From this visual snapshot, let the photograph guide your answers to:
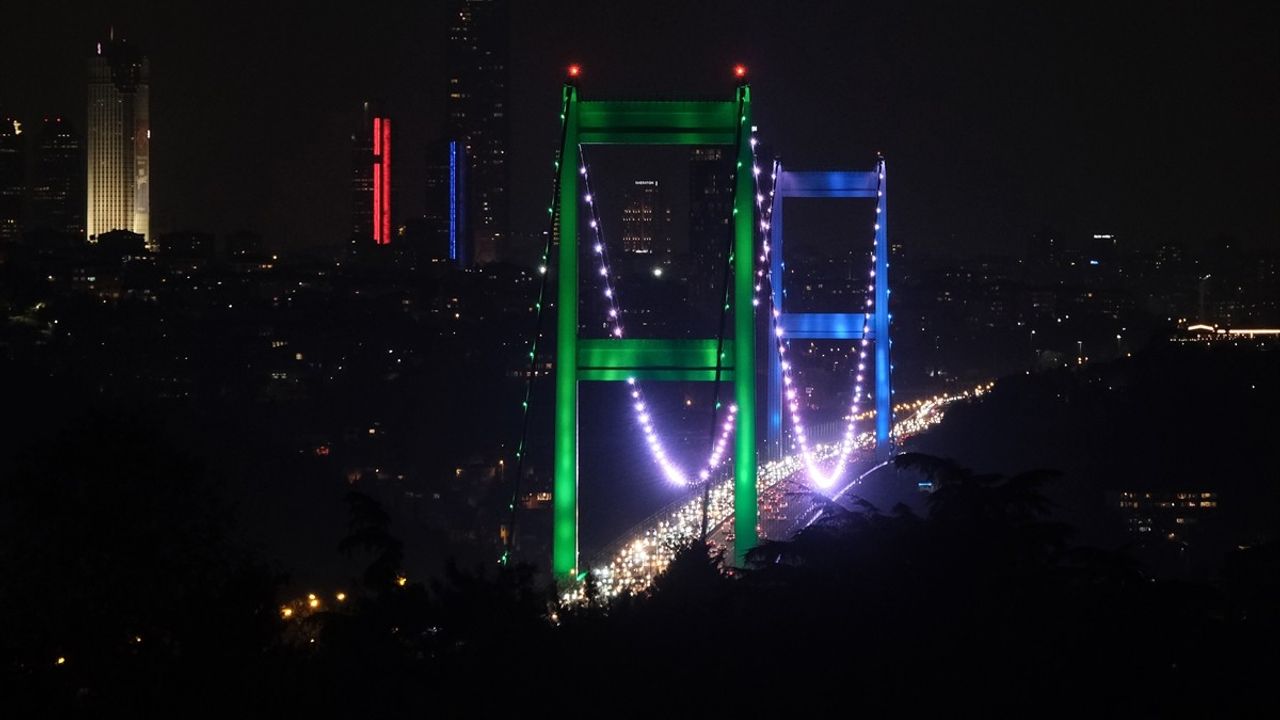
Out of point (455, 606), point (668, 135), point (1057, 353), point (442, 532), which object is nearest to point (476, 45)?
point (1057, 353)

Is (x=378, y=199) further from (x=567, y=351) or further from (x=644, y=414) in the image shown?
(x=567, y=351)

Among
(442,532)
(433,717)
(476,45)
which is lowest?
(442,532)

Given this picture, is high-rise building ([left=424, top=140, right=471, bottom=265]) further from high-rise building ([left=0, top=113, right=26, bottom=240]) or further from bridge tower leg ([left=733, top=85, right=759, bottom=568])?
bridge tower leg ([left=733, top=85, right=759, bottom=568])

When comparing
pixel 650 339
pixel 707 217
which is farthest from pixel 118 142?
pixel 650 339

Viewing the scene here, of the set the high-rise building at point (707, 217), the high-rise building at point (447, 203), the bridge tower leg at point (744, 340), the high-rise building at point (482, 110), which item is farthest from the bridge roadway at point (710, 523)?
the high-rise building at point (482, 110)

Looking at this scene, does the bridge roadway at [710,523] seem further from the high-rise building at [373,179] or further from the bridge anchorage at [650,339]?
the high-rise building at [373,179]

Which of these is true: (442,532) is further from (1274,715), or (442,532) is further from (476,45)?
(476,45)
